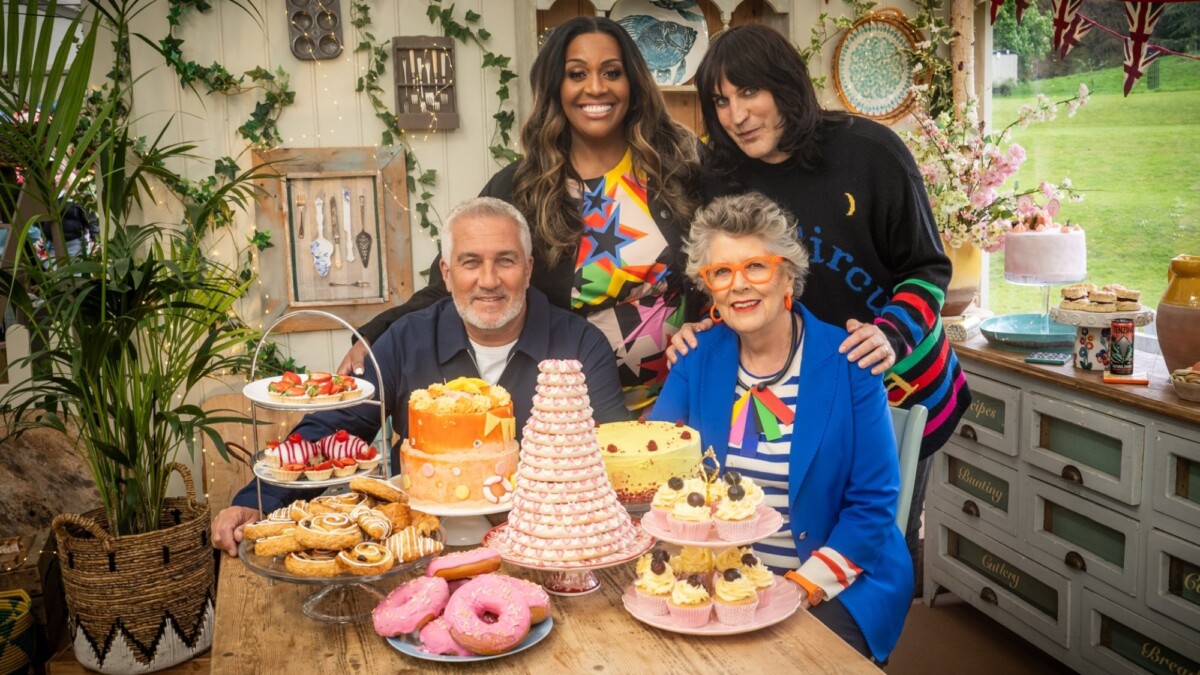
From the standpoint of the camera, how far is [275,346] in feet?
14.2

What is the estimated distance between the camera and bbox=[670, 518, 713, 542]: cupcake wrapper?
1.71m

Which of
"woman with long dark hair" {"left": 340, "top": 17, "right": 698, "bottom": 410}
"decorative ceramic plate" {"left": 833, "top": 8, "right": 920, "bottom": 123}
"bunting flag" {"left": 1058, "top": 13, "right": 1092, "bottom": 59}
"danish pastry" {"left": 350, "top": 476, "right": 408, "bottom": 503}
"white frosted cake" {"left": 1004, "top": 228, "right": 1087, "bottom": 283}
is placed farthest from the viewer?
"decorative ceramic plate" {"left": 833, "top": 8, "right": 920, "bottom": 123}

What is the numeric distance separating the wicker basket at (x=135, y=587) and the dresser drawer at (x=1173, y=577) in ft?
8.95

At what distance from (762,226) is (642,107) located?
0.67 m

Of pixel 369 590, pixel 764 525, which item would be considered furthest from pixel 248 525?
pixel 764 525

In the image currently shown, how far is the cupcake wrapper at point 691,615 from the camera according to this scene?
1692 millimetres

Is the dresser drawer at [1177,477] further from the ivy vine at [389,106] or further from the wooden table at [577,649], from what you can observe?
the ivy vine at [389,106]

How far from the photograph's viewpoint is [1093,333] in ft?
11.1

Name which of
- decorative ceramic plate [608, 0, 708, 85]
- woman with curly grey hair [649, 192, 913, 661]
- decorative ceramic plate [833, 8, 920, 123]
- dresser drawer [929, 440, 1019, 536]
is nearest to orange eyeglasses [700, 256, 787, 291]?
woman with curly grey hair [649, 192, 913, 661]

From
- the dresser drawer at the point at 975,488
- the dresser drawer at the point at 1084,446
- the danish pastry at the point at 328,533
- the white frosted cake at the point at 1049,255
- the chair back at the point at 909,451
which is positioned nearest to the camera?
the danish pastry at the point at 328,533

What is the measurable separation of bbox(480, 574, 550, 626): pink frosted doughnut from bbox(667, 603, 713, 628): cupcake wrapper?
8.0 inches

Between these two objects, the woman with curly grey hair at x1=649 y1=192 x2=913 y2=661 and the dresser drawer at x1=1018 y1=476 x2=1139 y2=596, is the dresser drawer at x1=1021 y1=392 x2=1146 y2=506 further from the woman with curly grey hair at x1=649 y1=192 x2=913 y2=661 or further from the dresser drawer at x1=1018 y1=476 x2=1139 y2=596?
the woman with curly grey hair at x1=649 y1=192 x2=913 y2=661

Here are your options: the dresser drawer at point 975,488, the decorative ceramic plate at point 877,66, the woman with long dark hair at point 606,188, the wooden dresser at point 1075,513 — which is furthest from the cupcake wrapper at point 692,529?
the decorative ceramic plate at point 877,66

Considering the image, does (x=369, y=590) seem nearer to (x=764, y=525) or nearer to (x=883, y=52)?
(x=764, y=525)
